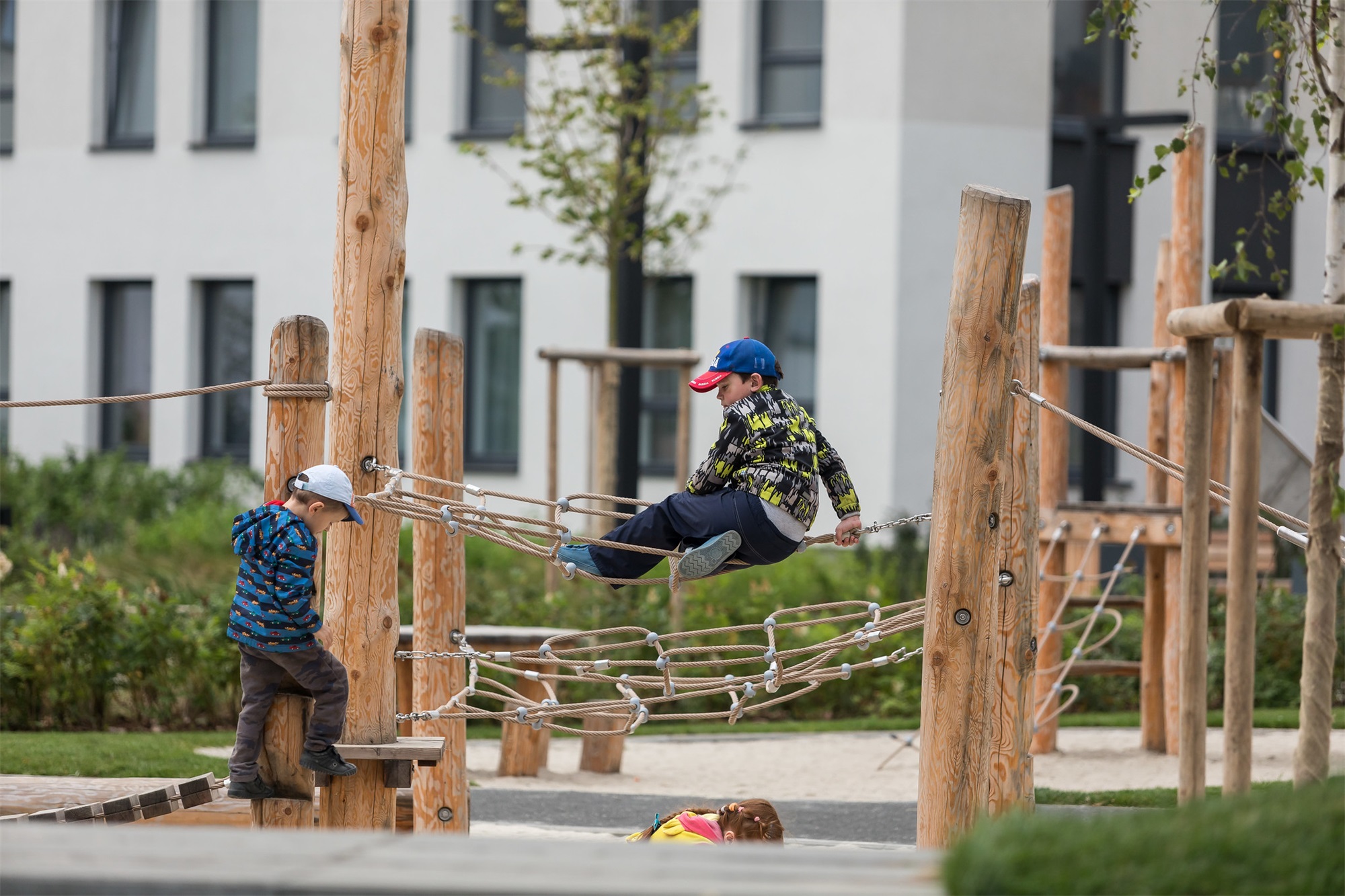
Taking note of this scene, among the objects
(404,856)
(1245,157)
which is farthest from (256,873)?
(1245,157)

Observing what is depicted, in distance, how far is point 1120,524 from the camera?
31.8ft

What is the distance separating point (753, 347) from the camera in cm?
593

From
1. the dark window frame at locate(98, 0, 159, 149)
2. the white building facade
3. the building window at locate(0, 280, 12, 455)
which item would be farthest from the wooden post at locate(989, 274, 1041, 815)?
the building window at locate(0, 280, 12, 455)

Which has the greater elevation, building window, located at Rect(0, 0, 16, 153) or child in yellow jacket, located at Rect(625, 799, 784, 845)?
building window, located at Rect(0, 0, 16, 153)

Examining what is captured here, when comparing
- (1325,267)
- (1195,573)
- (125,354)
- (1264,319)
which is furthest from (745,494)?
(125,354)

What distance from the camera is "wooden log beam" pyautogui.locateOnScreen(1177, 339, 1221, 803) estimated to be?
144 inches

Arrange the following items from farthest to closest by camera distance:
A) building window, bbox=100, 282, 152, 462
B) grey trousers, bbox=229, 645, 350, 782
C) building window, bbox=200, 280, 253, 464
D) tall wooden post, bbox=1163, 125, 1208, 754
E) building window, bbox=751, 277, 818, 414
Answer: building window, bbox=100, 282, 152, 462 → building window, bbox=200, 280, 253, 464 → building window, bbox=751, 277, 818, 414 → tall wooden post, bbox=1163, 125, 1208, 754 → grey trousers, bbox=229, 645, 350, 782

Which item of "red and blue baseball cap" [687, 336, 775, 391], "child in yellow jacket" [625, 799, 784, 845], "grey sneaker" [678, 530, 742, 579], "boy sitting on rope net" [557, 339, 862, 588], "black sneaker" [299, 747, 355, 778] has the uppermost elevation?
"red and blue baseball cap" [687, 336, 775, 391]

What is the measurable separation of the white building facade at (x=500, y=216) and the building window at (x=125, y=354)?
0.03 meters

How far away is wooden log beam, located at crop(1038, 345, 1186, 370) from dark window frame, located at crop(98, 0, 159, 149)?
12.8 m

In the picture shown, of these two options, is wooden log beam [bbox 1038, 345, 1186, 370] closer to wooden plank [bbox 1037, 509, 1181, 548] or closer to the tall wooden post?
the tall wooden post

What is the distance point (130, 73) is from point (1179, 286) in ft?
45.0

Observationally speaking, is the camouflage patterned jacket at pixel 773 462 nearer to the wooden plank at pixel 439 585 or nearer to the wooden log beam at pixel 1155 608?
the wooden plank at pixel 439 585

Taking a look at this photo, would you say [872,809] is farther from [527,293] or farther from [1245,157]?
[1245,157]
